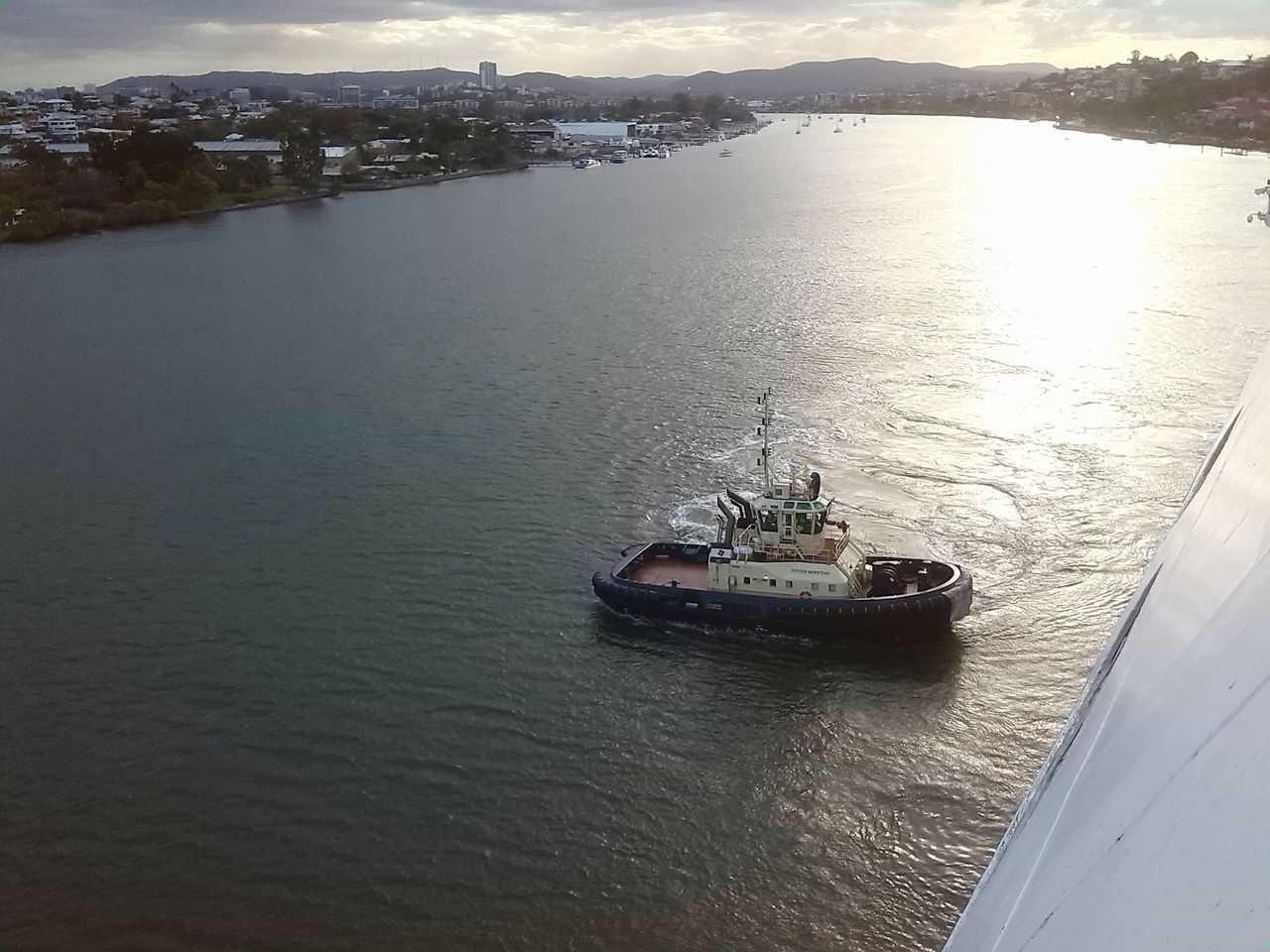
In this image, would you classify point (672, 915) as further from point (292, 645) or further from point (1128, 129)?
point (1128, 129)

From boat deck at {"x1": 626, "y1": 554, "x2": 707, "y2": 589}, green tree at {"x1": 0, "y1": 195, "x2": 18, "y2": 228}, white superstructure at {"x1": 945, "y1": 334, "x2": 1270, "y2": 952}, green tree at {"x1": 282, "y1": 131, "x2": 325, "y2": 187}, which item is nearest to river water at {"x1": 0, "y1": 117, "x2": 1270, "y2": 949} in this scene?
boat deck at {"x1": 626, "y1": 554, "x2": 707, "y2": 589}

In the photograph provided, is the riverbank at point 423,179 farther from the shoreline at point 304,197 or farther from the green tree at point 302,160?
the green tree at point 302,160

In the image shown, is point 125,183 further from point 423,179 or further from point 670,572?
point 670,572

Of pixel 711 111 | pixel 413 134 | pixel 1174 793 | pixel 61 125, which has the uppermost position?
pixel 1174 793

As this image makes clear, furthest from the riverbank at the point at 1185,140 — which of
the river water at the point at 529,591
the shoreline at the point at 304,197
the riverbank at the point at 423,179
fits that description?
the shoreline at the point at 304,197

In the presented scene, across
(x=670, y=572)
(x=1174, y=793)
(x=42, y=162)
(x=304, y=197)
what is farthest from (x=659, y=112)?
(x=1174, y=793)

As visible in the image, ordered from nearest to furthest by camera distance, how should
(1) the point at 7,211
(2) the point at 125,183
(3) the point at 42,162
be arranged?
1. (1) the point at 7,211
2. (2) the point at 125,183
3. (3) the point at 42,162
